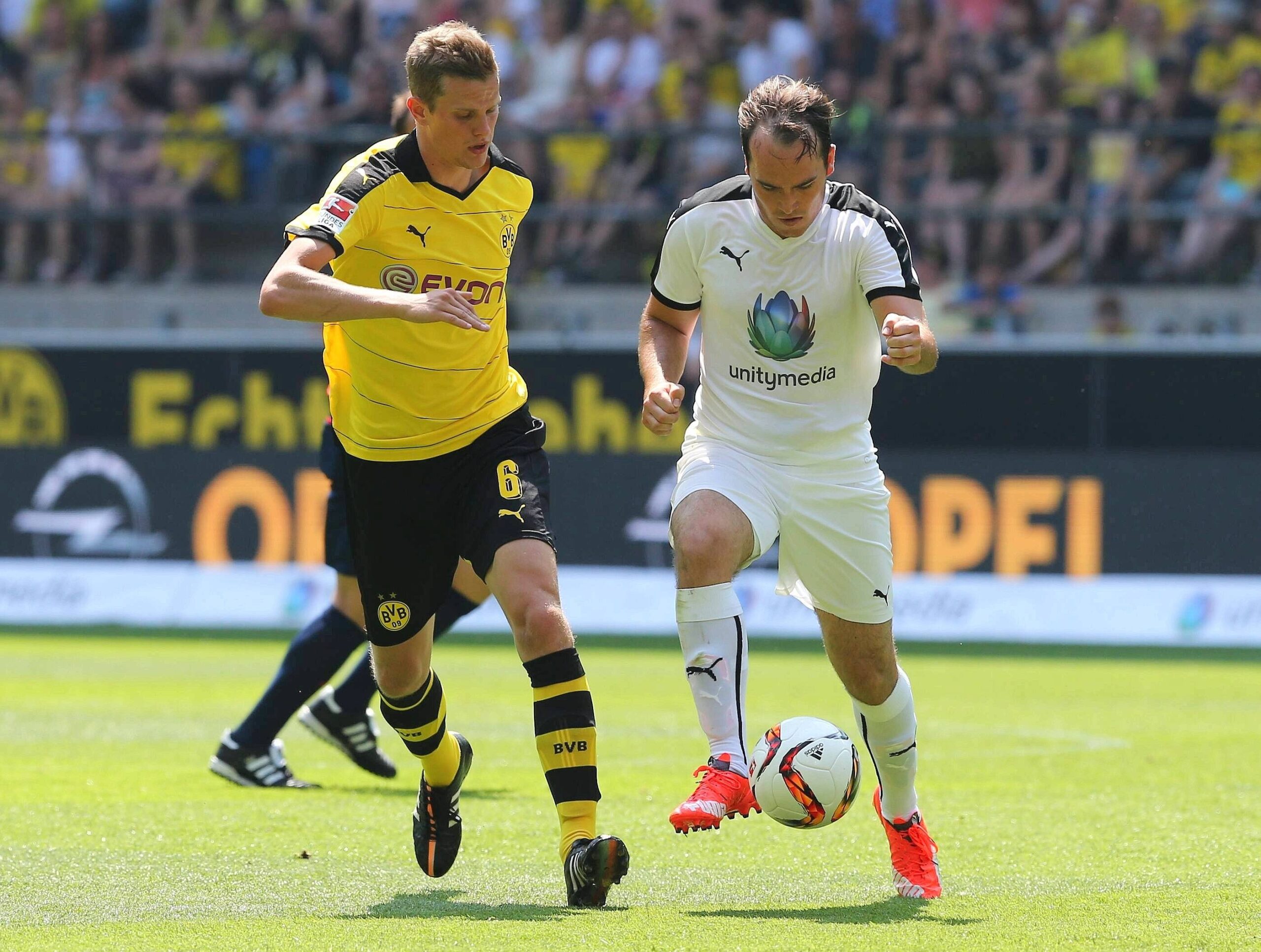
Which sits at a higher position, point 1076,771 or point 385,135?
point 385,135

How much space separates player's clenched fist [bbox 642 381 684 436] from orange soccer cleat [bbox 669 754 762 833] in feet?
3.12

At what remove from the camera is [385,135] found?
17484mm

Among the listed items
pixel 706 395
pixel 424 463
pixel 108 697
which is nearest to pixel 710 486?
pixel 706 395

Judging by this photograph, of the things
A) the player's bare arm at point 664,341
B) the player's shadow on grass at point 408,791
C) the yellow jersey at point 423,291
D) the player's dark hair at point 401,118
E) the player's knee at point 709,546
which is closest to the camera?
the player's knee at point 709,546

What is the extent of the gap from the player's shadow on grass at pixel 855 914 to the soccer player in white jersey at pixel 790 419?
20 cm

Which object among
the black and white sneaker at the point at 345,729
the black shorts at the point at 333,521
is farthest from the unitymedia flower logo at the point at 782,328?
the black and white sneaker at the point at 345,729

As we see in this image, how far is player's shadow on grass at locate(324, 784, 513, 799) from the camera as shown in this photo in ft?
24.8

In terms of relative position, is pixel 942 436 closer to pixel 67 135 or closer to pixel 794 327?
pixel 67 135

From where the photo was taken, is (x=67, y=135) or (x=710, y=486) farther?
(x=67, y=135)

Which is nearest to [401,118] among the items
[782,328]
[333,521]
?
[333,521]

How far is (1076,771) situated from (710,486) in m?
3.57

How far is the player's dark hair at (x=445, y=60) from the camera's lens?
17.3 feet

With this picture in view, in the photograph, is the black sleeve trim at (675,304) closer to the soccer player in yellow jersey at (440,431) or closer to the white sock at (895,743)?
the soccer player in yellow jersey at (440,431)

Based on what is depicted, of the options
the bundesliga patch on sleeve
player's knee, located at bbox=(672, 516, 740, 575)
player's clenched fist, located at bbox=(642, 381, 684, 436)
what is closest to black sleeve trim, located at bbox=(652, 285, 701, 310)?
player's clenched fist, located at bbox=(642, 381, 684, 436)
